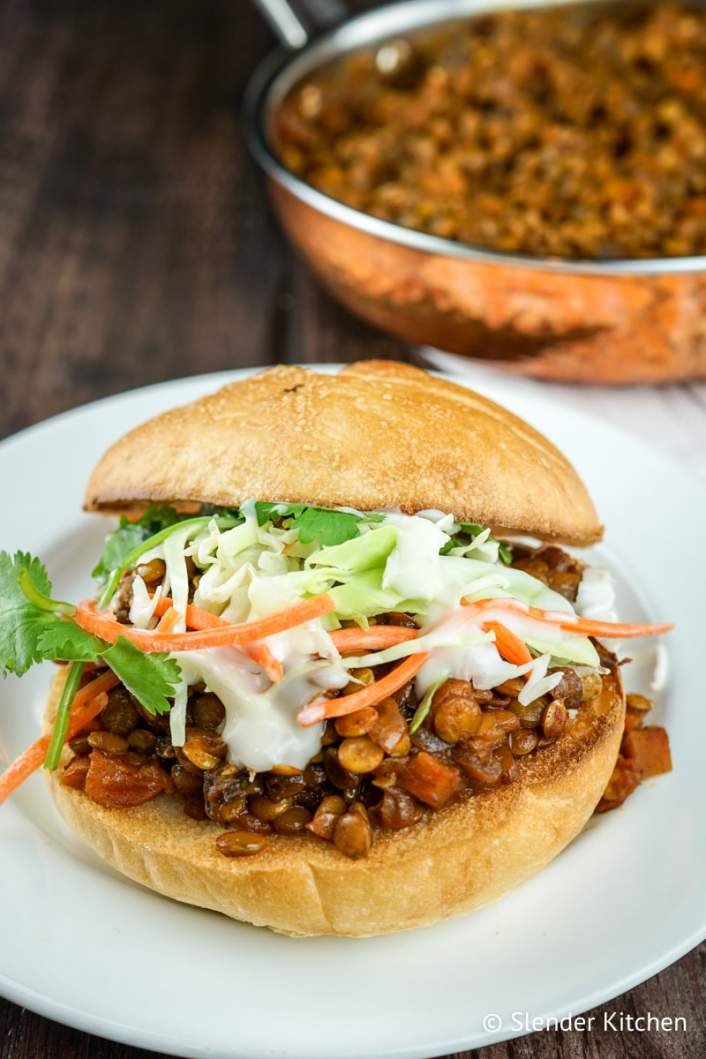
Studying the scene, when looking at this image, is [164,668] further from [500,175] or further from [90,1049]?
[500,175]

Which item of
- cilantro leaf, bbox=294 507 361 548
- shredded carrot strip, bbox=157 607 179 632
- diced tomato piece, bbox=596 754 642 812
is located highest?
shredded carrot strip, bbox=157 607 179 632

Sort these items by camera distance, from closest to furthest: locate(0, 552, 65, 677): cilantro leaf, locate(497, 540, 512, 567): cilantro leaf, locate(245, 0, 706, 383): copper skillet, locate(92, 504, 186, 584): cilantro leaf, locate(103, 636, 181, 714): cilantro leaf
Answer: locate(103, 636, 181, 714): cilantro leaf → locate(0, 552, 65, 677): cilantro leaf → locate(497, 540, 512, 567): cilantro leaf → locate(92, 504, 186, 584): cilantro leaf → locate(245, 0, 706, 383): copper skillet

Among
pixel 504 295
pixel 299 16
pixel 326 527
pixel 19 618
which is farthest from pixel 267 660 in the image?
pixel 299 16

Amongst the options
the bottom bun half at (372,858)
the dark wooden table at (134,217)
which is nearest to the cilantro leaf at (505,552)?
the bottom bun half at (372,858)

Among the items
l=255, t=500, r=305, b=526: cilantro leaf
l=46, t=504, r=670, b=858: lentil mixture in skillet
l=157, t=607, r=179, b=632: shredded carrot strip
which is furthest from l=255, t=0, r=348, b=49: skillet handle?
l=157, t=607, r=179, b=632: shredded carrot strip

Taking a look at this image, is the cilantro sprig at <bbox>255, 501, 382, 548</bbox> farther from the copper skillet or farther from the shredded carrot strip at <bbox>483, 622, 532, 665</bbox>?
the copper skillet
